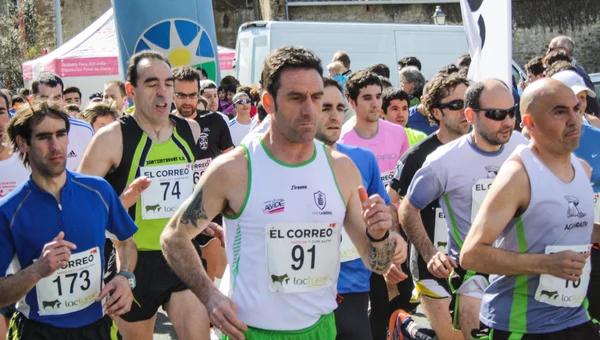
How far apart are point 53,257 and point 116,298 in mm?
535

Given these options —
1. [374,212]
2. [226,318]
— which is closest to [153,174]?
[226,318]

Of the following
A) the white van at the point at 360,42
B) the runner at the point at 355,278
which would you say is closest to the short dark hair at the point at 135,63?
the runner at the point at 355,278

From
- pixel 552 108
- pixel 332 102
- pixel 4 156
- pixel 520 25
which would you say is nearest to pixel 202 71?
pixel 4 156

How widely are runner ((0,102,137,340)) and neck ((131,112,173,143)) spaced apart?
1.24 m

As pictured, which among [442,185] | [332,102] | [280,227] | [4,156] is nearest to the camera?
[280,227]

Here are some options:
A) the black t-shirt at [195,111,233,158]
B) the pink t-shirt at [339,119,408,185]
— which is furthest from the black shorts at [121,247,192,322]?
the pink t-shirt at [339,119,408,185]

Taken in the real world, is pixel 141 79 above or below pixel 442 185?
above

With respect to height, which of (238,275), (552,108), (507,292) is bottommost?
(507,292)

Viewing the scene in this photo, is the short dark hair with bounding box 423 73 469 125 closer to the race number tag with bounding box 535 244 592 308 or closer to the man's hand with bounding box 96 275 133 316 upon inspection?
the race number tag with bounding box 535 244 592 308

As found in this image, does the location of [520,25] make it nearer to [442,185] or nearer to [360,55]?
[360,55]

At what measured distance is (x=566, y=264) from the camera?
3.77 metres

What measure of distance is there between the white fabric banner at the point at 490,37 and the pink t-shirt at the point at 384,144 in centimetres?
93

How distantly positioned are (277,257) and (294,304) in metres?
0.22

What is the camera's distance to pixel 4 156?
6.54 m
